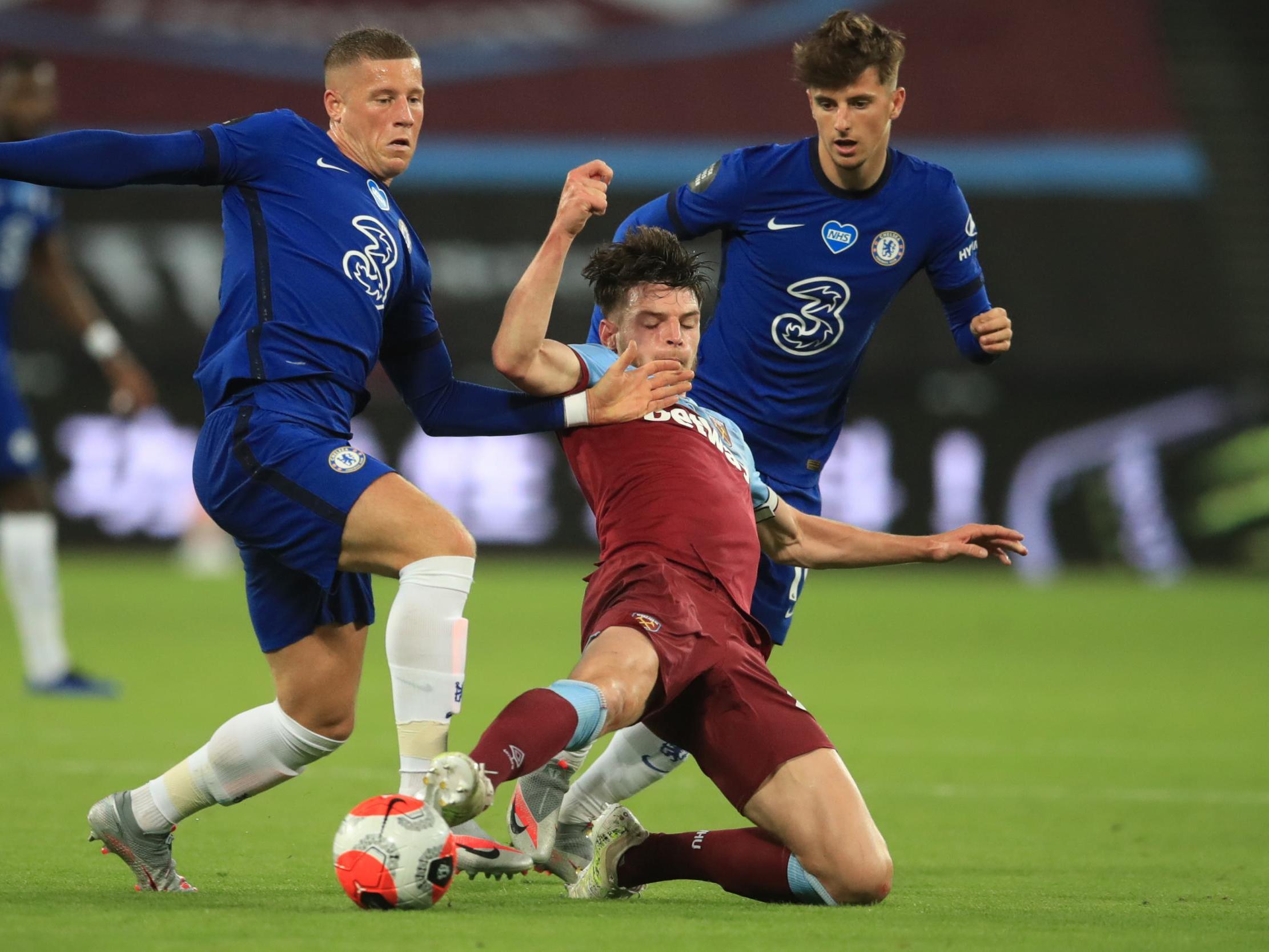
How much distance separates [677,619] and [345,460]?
0.87 meters

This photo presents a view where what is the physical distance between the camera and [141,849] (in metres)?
4.40

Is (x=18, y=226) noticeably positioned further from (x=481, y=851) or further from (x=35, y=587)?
(x=481, y=851)

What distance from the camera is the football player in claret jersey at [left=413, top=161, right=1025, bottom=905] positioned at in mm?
4238

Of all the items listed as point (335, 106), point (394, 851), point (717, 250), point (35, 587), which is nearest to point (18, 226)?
point (35, 587)

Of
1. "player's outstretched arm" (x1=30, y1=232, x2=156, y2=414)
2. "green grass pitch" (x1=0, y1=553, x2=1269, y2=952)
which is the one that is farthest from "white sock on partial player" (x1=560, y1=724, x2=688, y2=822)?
"player's outstretched arm" (x1=30, y1=232, x2=156, y2=414)

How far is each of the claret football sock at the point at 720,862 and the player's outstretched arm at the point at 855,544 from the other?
0.80 m

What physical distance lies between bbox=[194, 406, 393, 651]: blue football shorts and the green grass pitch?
31.4 inches

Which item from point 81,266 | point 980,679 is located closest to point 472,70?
point 81,266

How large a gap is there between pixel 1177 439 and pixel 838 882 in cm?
1351

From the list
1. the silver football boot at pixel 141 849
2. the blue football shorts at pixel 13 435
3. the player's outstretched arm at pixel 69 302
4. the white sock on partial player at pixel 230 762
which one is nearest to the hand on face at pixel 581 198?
the white sock on partial player at pixel 230 762

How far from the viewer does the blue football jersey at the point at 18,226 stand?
8.57 meters

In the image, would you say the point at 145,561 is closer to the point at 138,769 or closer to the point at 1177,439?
the point at 1177,439

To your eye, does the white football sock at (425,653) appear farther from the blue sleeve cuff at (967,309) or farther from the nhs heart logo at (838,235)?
the blue sleeve cuff at (967,309)

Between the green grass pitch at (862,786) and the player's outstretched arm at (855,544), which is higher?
the player's outstretched arm at (855,544)
